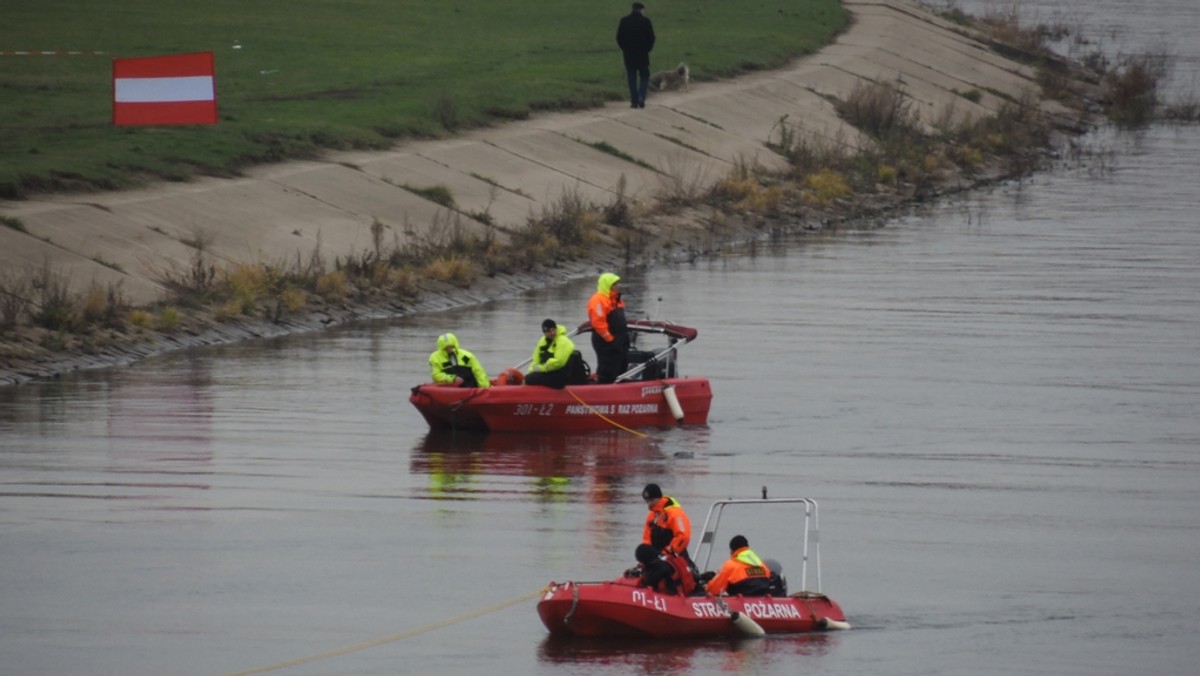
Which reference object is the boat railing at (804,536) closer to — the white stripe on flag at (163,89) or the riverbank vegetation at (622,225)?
the riverbank vegetation at (622,225)

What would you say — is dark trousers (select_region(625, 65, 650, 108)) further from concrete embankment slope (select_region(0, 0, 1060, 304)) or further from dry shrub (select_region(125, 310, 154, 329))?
dry shrub (select_region(125, 310, 154, 329))

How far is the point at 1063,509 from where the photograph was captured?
74.9 feet

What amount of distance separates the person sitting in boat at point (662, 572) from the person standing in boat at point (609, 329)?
8.78 meters

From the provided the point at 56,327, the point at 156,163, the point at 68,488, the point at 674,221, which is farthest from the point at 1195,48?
the point at 68,488

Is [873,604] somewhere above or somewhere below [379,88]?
below

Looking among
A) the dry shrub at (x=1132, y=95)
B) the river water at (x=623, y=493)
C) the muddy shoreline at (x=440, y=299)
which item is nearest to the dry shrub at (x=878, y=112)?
the muddy shoreline at (x=440, y=299)

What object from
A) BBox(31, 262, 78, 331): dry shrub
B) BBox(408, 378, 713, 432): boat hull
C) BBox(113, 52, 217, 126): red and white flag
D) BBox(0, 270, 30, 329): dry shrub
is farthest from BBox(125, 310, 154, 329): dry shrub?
BBox(113, 52, 217, 126): red and white flag

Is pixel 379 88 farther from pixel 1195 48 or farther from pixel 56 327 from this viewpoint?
pixel 1195 48

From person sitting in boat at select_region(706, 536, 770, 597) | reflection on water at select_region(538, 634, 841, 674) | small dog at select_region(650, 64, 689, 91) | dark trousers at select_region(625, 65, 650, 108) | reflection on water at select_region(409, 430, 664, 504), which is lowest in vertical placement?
reflection on water at select_region(538, 634, 841, 674)

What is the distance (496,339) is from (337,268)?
15.5 feet

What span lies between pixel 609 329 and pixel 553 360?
954mm

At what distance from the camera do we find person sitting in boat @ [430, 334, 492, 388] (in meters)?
26.2

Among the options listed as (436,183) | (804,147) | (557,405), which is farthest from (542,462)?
(804,147)

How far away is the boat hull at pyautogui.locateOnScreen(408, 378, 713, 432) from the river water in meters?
0.28
